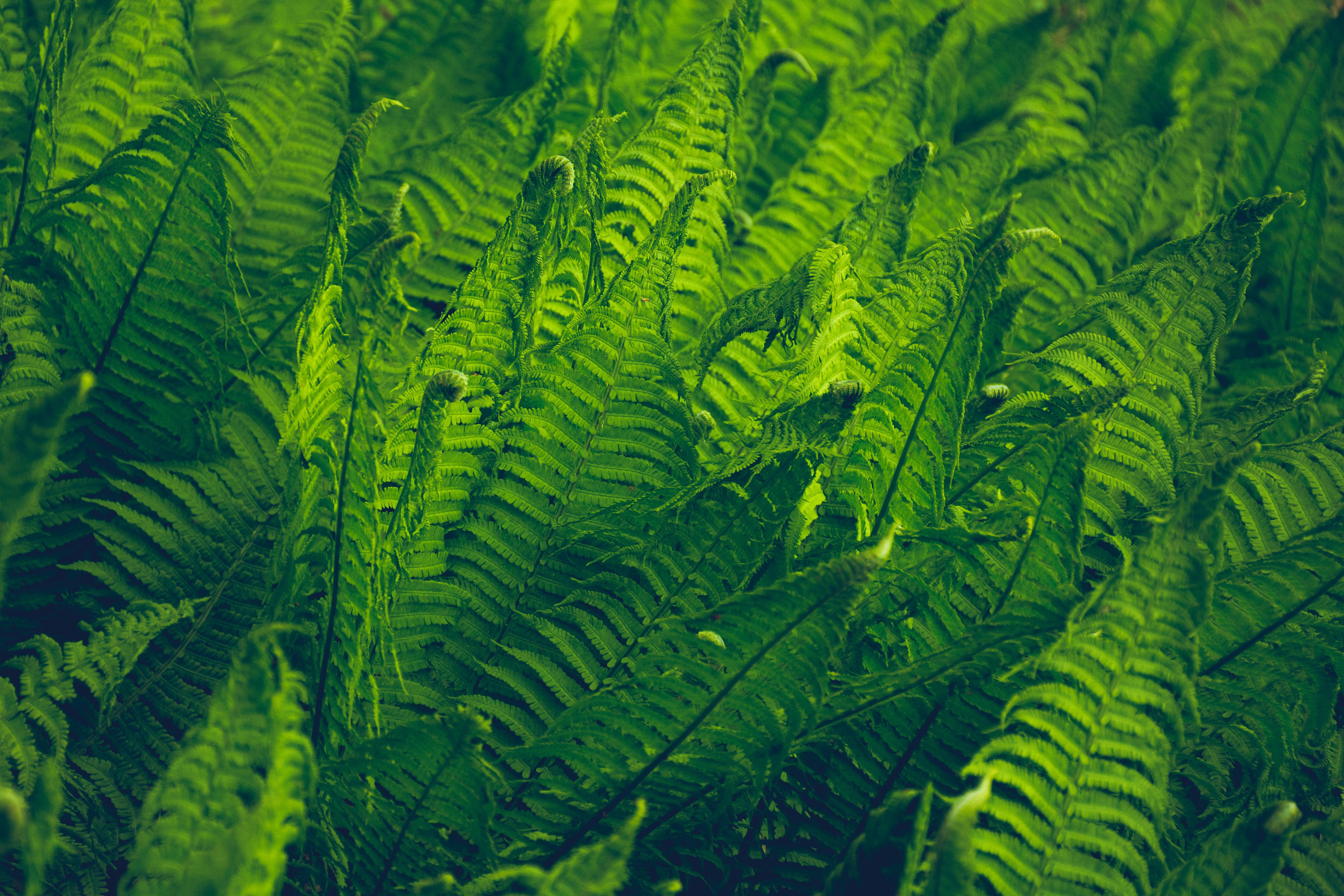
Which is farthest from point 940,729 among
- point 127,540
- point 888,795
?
point 127,540

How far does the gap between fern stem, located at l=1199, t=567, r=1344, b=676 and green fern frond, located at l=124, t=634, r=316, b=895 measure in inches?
33.7

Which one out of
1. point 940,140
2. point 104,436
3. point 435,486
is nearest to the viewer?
point 435,486

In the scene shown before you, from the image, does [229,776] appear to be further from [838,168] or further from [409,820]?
[838,168]

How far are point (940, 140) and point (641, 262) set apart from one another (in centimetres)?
89

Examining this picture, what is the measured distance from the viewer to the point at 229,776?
1.99 ft

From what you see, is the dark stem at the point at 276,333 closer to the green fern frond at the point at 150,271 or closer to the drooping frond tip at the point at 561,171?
the green fern frond at the point at 150,271

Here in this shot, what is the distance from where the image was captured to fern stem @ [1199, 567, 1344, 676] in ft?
3.02

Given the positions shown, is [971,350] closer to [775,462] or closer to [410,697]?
[775,462]

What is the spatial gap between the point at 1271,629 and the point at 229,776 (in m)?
0.96

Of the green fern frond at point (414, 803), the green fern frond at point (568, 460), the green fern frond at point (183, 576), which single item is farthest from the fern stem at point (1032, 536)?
the green fern frond at point (183, 576)

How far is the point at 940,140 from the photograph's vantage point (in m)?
1.59

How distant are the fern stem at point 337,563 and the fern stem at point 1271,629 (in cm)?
84

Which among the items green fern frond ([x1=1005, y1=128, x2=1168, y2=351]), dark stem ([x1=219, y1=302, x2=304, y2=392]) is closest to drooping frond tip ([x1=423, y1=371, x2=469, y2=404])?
dark stem ([x1=219, y1=302, x2=304, y2=392])

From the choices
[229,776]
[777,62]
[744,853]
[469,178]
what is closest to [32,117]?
[469,178]
